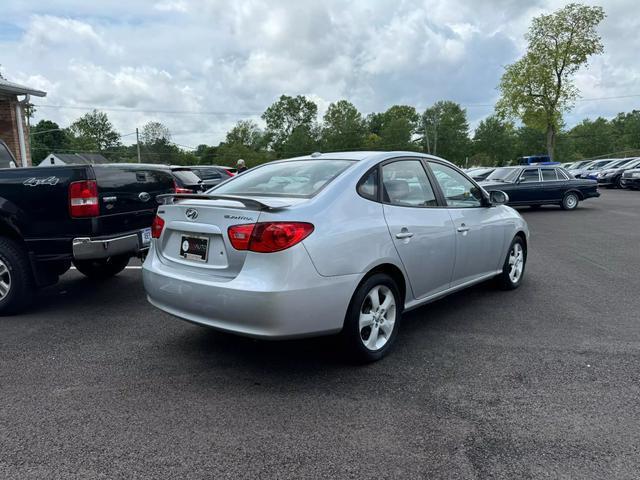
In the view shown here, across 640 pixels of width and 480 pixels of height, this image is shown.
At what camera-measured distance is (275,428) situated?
2.85m

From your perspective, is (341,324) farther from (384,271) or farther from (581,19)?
(581,19)

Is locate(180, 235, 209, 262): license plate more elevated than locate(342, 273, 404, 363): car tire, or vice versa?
locate(180, 235, 209, 262): license plate

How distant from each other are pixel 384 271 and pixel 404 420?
3.97 feet

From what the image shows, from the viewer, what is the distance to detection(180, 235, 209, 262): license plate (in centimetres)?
351

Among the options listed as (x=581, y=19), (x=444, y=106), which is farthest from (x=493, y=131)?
(x=581, y=19)

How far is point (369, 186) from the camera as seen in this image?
3848 millimetres

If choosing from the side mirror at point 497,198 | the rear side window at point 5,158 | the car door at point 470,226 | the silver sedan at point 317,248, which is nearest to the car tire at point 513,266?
the car door at point 470,226

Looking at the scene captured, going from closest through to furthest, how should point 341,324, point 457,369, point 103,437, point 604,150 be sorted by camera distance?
point 103,437 → point 341,324 → point 457,369 → point 604,150

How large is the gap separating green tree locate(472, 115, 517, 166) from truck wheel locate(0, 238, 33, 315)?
94417 millimetres

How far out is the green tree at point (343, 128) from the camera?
8938 cm

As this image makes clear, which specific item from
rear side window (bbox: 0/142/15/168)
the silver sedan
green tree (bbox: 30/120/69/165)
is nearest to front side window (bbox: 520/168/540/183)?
the silver sedan

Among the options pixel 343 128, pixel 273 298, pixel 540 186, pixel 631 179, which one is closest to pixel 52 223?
pixel 273 298

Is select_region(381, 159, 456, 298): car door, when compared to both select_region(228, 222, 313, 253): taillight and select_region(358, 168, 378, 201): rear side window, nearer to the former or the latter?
select_region(358, 168, 378, 201): rear side window

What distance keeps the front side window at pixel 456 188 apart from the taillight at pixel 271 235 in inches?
76.6
